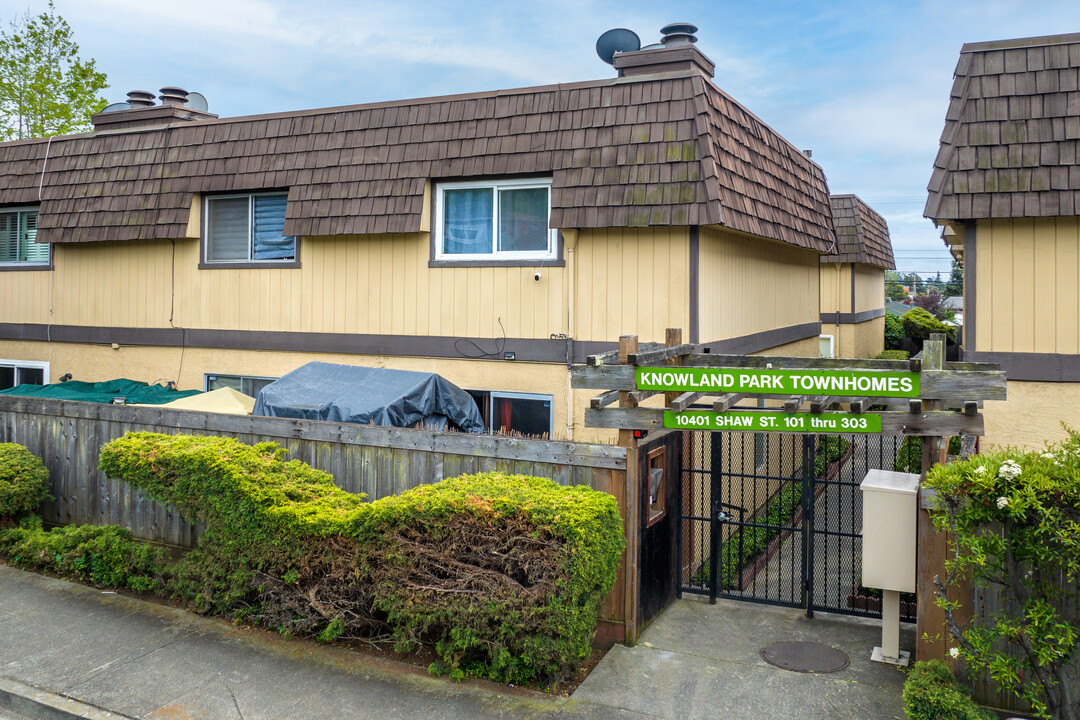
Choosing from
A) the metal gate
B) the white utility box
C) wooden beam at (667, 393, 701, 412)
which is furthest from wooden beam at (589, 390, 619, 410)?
the white utility box

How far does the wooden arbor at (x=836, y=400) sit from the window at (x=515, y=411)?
144 inches

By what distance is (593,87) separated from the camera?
33.4 ft

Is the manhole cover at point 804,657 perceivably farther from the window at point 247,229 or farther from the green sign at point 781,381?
the window at point 247,229

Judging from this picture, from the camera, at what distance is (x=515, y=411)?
1061 centimetres

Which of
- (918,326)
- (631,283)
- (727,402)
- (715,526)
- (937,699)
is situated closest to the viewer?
(937,699)

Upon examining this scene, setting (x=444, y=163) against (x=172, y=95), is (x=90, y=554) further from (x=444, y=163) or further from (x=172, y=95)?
(x=172, y=95)

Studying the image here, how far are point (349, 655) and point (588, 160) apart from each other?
234 inches

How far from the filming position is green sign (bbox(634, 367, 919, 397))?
6051mm

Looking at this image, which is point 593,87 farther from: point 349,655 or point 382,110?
point 349,655

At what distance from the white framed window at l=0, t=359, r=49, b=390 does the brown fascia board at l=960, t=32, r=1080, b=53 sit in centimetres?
1397

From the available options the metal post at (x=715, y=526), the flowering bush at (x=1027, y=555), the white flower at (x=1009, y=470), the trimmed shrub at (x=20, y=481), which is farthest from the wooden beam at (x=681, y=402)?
the trimmed shrub at (x=20, y=481)

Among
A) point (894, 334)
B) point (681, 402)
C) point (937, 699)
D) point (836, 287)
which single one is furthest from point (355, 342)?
point (894, 334)

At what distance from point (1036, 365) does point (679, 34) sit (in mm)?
5612

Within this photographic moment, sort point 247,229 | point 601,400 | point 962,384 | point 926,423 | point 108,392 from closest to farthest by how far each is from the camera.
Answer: point 962,384
point 926,423
point 601,400
point 108,392
point 247,229
